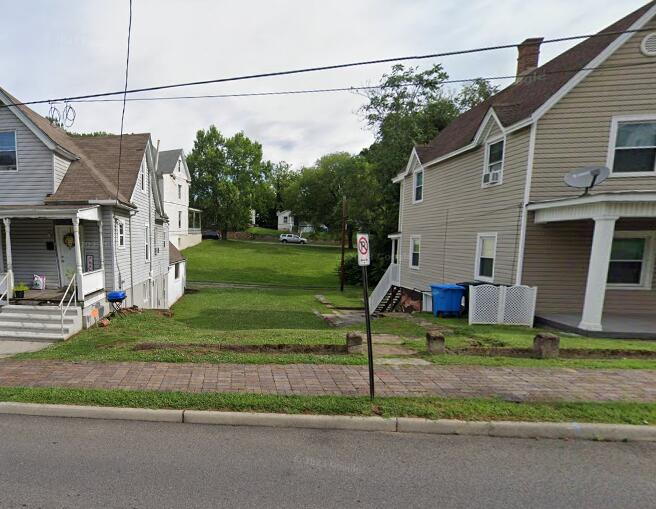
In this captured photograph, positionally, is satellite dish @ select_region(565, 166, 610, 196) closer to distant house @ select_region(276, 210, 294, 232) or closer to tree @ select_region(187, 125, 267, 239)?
tree @ select_region(187, 125, 267, 239)

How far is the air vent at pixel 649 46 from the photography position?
899 centimetres

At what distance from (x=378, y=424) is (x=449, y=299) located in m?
7.56

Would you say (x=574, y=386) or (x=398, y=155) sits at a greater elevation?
(x=398, y=155)

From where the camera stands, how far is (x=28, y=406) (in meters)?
4.25

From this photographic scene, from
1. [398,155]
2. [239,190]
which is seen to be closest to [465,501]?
[398,155]

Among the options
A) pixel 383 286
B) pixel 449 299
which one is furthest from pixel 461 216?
pixel 383 286

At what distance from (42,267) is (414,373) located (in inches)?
516

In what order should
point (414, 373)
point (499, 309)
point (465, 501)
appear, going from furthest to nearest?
1. point (499, 309)
2. point (414, 373)
3. point (465, 501)

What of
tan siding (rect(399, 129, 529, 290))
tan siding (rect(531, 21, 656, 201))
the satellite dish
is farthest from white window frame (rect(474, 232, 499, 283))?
the satellite dish

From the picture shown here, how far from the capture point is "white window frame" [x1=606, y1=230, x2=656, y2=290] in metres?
9.55

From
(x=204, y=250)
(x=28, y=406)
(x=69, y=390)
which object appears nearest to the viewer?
(x=28, y=406)

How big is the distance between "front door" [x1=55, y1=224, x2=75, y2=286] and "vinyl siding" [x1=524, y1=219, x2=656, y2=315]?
1491cm

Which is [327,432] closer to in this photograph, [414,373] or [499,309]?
[414,373]

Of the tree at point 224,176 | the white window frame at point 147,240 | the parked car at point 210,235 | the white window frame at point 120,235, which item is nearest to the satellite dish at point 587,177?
the white window frame at point 120,235
